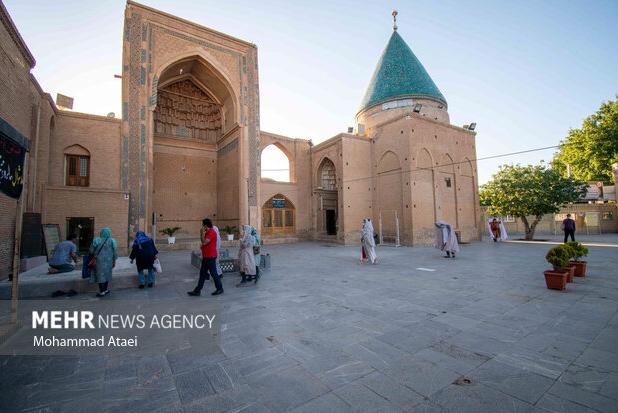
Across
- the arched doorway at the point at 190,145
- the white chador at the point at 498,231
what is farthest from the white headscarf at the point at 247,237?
the white chador at the point at 498,231

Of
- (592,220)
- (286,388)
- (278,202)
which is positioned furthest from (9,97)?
(592,220)

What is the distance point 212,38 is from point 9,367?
1816 cm

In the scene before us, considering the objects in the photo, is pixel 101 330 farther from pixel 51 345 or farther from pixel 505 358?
pixel 505 358

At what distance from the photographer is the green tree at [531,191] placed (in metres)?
16.5

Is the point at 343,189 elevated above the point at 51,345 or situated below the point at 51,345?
above

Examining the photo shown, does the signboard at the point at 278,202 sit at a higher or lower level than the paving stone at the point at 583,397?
higher

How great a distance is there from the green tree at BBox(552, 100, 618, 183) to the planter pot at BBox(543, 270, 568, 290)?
2276 centimetres

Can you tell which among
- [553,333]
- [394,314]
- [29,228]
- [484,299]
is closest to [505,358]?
[553,333]

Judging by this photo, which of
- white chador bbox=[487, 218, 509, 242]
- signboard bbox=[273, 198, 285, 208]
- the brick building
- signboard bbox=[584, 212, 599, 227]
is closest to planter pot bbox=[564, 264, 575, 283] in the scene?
the brick building

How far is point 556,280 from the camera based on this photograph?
5332 mm

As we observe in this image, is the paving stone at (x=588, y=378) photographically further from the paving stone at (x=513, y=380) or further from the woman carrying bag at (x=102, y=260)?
the woman carrying bag at (x=102, y=260)

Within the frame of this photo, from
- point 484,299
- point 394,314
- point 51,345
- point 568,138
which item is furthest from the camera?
point 568,138

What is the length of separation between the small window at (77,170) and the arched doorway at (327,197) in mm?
13035

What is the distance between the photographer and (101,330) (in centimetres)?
365
